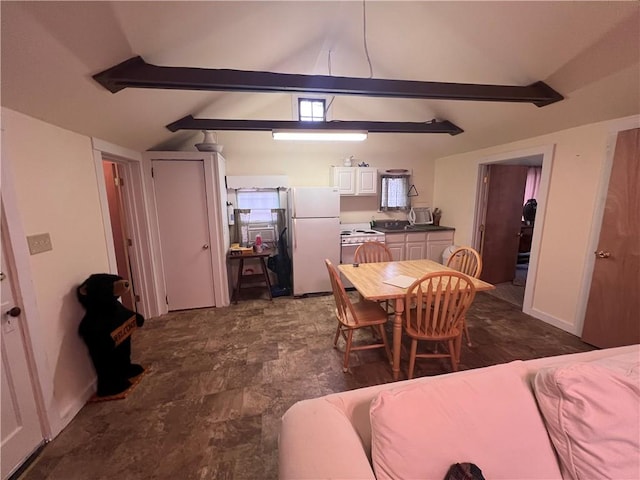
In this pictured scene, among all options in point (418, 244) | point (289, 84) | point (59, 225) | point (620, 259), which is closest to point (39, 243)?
point (59, 225)

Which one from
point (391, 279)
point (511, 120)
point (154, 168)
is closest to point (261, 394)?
point (391, 279)

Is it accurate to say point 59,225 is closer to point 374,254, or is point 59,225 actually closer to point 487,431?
point 487,431

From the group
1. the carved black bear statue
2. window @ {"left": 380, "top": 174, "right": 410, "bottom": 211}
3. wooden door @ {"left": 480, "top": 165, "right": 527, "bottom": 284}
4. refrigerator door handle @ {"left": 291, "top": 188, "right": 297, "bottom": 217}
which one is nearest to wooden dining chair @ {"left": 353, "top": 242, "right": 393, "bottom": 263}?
Answer: refrigerator door handle @ {"left": 291, "top": 188, "right": 297, "bottom": 217}

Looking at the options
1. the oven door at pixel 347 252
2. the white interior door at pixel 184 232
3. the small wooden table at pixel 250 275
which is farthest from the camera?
the oven door at pixel 347 252

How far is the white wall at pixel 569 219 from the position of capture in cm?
252

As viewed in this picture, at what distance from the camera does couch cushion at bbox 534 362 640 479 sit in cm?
82

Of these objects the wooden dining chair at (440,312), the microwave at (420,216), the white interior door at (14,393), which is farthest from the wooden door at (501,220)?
the white interior door at (14,393)

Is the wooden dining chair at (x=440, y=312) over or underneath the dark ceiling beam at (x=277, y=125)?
underneath

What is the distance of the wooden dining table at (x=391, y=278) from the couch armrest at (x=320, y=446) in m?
1.06

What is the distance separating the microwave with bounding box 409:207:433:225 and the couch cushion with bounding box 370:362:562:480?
156 inches

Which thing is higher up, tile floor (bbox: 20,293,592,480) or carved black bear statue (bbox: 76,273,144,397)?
carved black bear statue (bbox: 76,273,144,397)

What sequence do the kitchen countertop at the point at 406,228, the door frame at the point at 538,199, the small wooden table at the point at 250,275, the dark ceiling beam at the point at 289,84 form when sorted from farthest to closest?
1. the kitchen countertop at the point at 406,228
2. the small wooden table at the point at 250,275
3. the door frame at the point at 538,199
4. the dark ceiling beam at the point at 289,84

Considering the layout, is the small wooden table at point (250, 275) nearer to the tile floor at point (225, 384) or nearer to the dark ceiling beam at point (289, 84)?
the tile floor at point (225, 384)

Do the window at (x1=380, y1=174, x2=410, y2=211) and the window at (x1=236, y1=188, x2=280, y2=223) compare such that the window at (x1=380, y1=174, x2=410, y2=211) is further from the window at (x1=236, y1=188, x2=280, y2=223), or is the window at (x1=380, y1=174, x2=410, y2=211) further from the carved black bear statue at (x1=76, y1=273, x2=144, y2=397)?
the carved black bear statue at (x1=76, y1=273, x2=144, y2=397)
